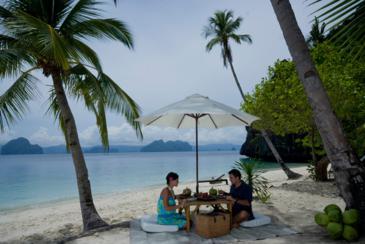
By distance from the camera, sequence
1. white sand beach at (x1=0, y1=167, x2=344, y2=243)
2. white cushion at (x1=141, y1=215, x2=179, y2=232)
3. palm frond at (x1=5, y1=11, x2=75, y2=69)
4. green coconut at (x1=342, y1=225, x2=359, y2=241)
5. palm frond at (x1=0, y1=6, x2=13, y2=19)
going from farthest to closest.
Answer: palm frond at (x1=0, y1=6, x2=13, y2=19) → palm frond at (x1=5, y1=11, x2=75, y2=69) → white sand beach at (x1=0, y1=167, x2=344, y2=243) → white cushion at (x1=141, y1=215, x2=179, y2=232) → green coconut at (x1=342, y1=225, x2=359, y2=241)

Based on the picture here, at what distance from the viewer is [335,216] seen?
16.1ft

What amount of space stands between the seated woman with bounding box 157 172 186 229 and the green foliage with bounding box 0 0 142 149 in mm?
3008

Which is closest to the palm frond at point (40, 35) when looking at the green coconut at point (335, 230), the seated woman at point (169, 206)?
the seated woman at point (169, 206)

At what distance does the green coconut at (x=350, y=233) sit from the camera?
4680 mm

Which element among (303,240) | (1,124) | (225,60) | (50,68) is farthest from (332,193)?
(225,60)

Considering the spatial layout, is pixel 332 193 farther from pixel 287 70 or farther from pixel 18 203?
pixel 18 203

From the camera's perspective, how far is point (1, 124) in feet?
25.0

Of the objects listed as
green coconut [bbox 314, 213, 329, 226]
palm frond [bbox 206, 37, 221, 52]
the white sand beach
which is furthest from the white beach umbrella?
palm frond [bbox 206, 37, 221, 52]

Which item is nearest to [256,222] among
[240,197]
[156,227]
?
[240,197]

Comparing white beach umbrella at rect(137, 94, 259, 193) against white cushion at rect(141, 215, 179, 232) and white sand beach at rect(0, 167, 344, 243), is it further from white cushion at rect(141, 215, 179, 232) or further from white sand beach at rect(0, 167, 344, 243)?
white sand beach at rect(0, 167, 344, 243)

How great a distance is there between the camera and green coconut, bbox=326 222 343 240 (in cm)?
478

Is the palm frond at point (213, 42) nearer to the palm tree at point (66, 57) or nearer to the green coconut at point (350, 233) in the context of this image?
the palm tree at point (66, 57)

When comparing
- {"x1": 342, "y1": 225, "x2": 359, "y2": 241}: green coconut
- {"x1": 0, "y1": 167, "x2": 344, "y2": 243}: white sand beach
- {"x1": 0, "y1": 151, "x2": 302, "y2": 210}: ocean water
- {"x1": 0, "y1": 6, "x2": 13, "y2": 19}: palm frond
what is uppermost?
{"x1": 0, "y1": 6, "x2": 13, "y2": 19}: palm frond

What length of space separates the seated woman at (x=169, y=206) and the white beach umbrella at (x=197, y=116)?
3.06ft
